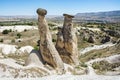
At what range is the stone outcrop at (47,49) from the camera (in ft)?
67.6

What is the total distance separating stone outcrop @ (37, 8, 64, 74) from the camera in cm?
2061

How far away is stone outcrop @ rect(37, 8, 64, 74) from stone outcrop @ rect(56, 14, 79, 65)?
5835 mm

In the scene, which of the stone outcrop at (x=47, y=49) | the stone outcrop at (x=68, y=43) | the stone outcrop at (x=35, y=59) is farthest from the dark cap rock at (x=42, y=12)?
the stone outcrop at (x=68, y=43)

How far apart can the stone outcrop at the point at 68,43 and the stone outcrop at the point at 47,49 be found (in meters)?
5.84

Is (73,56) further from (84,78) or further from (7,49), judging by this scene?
(7,49)

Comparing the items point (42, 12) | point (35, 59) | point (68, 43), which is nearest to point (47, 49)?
point (35, 59)

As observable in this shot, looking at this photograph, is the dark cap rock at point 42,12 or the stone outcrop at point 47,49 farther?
the dark cap rock at point 42,12

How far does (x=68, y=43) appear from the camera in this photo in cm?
2725

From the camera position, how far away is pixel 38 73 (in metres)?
17.8

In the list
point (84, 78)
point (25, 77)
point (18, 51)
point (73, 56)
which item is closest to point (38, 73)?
point (25, 77)

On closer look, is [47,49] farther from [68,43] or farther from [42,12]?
[68,43]

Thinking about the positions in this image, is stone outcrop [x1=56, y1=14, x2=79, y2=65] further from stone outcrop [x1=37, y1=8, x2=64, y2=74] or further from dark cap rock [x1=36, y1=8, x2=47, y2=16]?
stone outcrop [x1=37, y1=8, x2=64, y2=74]

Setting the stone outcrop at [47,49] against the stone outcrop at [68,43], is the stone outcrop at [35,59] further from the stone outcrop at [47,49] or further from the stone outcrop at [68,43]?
the stone outcrop at [68,43]

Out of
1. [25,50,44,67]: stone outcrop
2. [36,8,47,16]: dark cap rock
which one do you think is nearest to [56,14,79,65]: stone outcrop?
[36,8,47,16]: dark cap rock
